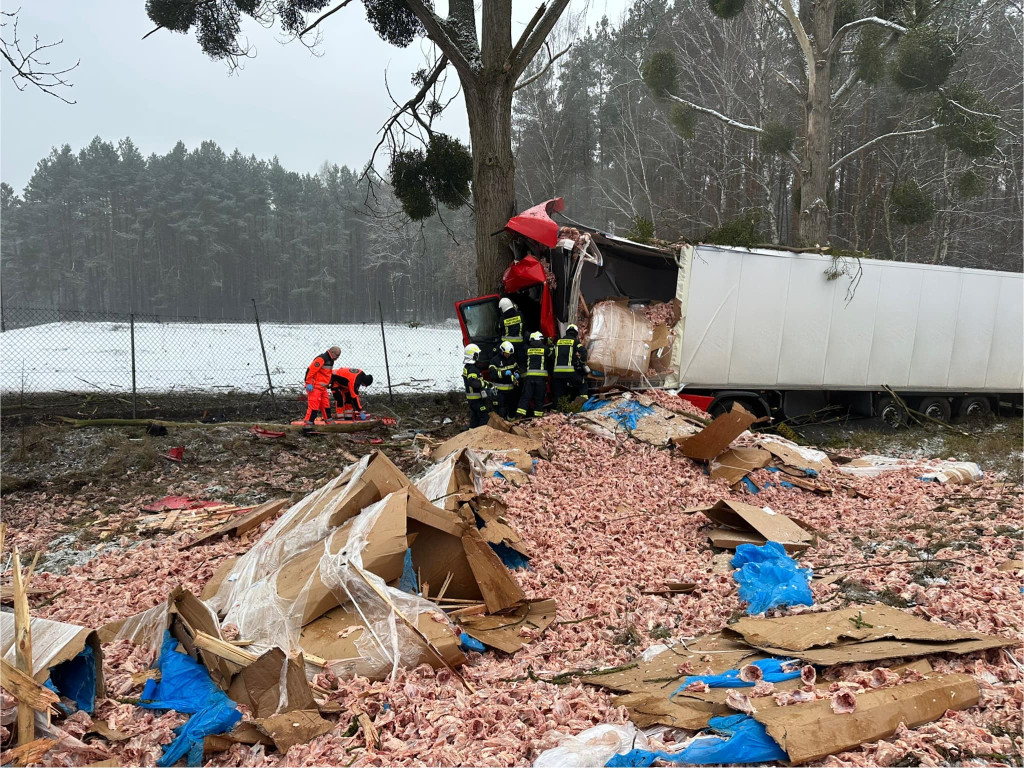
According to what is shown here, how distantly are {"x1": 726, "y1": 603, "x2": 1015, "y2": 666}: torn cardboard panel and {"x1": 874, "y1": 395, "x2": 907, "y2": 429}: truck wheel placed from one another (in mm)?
9671

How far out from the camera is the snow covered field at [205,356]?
14.2m

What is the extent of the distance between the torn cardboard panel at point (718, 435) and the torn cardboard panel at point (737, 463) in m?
0.10

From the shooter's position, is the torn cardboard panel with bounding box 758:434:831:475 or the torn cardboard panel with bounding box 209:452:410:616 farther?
the torn cardboard panel with bounding box 758:434:831:475

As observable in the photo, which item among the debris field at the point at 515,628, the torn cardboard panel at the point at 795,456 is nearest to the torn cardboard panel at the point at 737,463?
the torn cardboard panel at the point at 795,456

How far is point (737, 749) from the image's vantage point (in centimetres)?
192

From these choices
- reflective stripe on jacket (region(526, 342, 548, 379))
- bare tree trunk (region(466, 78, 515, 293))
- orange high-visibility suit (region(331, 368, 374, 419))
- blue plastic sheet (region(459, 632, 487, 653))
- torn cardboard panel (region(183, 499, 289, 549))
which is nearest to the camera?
blue plastic sheet (region(459, 632, 487, 653))

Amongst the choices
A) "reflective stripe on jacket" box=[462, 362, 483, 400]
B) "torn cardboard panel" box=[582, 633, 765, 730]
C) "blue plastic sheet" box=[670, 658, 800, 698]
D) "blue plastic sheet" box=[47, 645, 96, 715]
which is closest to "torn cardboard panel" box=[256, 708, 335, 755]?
"blue plastic sheet" box=[47, 645, 96, 715]

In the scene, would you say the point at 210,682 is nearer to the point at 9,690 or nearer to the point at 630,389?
the point at 9,690

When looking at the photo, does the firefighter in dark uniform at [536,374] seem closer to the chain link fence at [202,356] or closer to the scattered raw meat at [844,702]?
the chain link fence at [202,356]

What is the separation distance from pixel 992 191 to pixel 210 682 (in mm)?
31775

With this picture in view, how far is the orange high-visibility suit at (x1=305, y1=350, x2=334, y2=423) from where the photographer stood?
9375mm

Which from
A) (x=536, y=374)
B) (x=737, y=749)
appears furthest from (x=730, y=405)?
(x=737, y=749)

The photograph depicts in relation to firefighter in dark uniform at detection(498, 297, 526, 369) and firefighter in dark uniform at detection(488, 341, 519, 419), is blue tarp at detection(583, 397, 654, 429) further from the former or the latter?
firefighter in dark uniform at detection(498, 297, 526, 369)

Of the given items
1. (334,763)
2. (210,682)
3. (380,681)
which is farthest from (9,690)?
(380,681)
